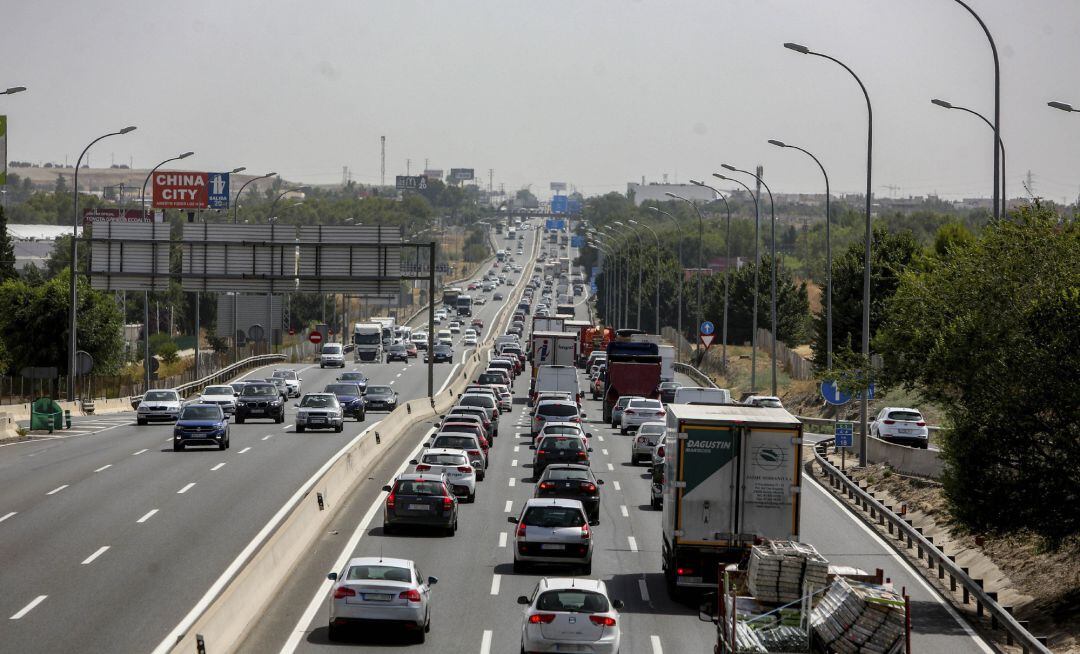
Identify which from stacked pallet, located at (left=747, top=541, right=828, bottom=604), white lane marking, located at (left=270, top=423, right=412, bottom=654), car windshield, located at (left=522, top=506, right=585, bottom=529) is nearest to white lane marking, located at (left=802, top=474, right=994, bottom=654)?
stacked pallet, located at (left=747, top=541, right=828, bottom=604)

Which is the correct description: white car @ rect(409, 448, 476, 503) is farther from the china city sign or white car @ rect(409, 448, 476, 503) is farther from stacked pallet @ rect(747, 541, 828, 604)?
the china city sign

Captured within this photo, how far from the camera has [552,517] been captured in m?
27.9

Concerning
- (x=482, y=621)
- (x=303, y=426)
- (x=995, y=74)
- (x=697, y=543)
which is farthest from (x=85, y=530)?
(x=303, y=426)

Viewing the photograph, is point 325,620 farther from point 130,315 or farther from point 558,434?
point 130,315

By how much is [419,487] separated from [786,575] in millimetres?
15261

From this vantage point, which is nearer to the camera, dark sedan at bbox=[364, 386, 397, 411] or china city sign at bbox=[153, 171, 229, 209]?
dark sedan at bbox=[364, 386, 397, 411]

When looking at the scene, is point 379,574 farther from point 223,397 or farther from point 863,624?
point 223,397

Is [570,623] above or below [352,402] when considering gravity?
above

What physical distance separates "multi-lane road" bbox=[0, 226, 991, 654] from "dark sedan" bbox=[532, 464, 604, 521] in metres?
0.67

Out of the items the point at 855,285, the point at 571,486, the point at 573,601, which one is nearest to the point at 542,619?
the point at 573,601

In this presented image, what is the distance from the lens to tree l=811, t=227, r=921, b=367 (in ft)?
263

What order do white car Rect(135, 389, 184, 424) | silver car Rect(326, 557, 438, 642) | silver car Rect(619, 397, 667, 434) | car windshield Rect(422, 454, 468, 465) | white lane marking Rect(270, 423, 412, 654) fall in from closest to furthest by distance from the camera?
1. white lane marking Rect(270, 423, 412, 654)
2. silver car Rect(326, 557, 438, 642)
3. car windshield Rect(422, 454, 468, 465)
4. silver car Rect(619, 397, 667, 434)
5. white car Rect(135, 389, 184, 424)

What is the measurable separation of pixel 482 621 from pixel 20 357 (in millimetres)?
66050

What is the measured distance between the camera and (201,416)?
159 ft
